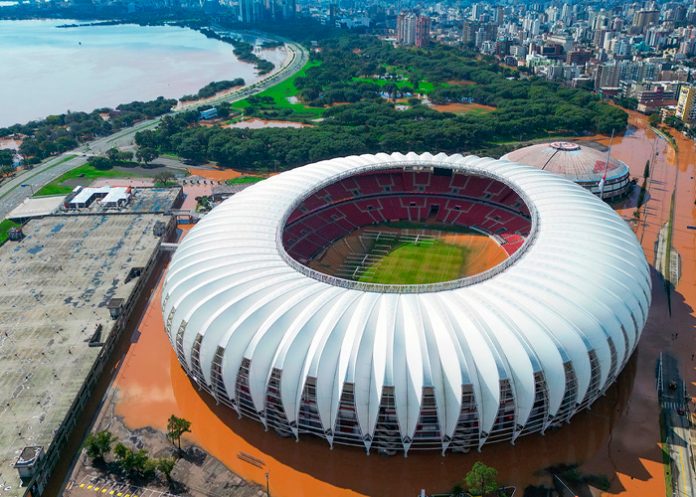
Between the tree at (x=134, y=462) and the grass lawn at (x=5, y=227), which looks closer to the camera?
the tree at (x=134, y=462)

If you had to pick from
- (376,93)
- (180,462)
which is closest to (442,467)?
(180,462)

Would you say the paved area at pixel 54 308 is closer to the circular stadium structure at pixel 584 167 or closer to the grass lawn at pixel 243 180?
the grass lawn at pixel 243 180

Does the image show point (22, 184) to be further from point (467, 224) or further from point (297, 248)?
point (467, 224)

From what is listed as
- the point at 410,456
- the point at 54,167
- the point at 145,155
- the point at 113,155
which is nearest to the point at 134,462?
the point at 410,456

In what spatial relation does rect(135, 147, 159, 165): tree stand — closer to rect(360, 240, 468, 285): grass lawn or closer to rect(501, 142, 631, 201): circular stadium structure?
rect(360, 240, 468, 285): grass lawn

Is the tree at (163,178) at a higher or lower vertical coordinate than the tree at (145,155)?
lower

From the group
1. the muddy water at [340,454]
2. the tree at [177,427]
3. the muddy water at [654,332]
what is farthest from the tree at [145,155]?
the muddy water at [654,332]

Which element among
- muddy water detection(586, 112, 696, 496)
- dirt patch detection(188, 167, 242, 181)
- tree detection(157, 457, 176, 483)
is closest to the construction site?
tree detection(157, 457, 176, 483)
